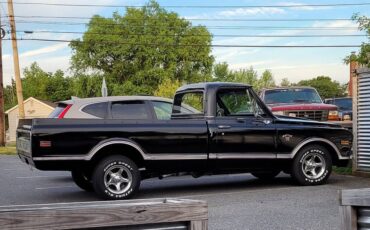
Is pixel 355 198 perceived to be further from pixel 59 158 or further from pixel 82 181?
pixel 82 181

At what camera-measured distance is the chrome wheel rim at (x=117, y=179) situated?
28.8 ft

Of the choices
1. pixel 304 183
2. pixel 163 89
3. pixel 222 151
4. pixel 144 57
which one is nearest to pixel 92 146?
pixel 222 151

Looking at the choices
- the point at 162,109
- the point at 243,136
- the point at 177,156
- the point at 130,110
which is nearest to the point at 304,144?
the point at 243,136

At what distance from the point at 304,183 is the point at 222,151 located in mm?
1758

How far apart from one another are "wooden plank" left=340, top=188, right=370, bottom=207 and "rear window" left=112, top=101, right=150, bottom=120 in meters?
6.49

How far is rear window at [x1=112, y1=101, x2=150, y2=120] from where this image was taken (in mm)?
9594

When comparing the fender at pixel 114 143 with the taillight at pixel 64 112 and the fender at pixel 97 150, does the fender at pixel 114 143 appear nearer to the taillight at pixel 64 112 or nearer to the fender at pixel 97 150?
the fender at pixel 97 150

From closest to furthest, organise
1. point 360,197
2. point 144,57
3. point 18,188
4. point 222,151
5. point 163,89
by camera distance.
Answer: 1. point 360,197
2. point 222,151
3. point 18,188
4. point 163,89
5. point 144,57

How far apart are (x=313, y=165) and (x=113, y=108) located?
3.81 metres

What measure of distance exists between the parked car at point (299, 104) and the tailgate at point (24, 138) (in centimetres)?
776

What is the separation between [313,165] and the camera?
33.3 ft

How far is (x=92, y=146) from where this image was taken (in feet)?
28.6

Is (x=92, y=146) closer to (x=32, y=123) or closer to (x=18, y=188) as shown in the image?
(x=32, y=123)

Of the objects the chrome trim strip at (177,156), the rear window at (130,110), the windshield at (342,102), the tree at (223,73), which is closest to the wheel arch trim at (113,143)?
the chrome trim strip at (177,156)
